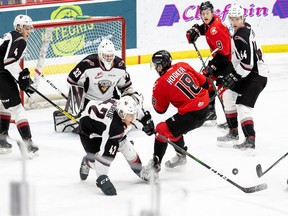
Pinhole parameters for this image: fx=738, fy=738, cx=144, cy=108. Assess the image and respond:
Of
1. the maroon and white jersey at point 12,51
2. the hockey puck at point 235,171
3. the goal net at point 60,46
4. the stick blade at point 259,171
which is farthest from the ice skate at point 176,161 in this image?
the goal net at point 60,46

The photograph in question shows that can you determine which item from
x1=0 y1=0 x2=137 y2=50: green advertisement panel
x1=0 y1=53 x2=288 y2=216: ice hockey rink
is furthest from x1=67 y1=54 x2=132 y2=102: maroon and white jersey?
x1=0 y1=0 x2=137 y2=50: green advertisement panel

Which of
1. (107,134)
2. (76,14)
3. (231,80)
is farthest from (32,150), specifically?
(76,14)

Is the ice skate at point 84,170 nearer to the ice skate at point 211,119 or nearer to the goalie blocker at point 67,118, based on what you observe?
the goalie blocker at point 67,118

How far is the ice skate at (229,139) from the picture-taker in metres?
5.83

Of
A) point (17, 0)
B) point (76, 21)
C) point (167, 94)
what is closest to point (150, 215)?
point (167, 94)

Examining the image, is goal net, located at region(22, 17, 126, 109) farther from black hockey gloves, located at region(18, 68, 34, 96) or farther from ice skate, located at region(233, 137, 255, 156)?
ice skate, located at region(233, 137, 255, 156)

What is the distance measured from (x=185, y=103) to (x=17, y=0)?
3.05 metres

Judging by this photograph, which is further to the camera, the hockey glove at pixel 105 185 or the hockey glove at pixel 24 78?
the hockey glove at pixel 24 78

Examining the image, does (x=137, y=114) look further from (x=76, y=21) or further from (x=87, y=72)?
(x=76, y=21)

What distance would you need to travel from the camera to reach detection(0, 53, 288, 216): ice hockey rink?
12.9ft

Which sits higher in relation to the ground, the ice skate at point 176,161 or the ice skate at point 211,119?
the ice skate at point 176,161

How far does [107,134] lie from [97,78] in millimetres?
1114

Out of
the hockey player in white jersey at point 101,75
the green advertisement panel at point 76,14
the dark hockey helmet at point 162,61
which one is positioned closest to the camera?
the dark hockey helmet at point 162,61

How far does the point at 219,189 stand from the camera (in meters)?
4.75
